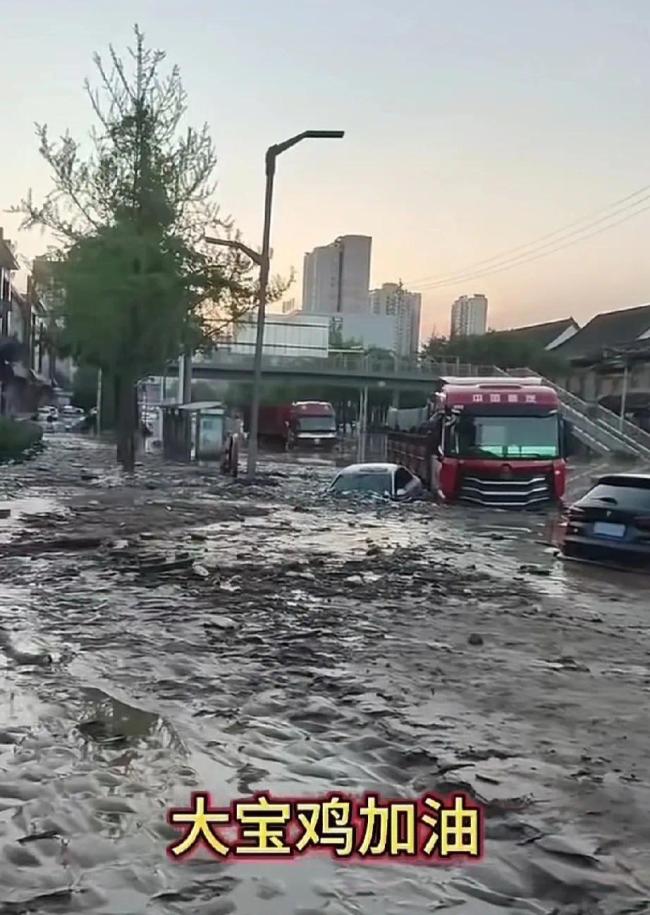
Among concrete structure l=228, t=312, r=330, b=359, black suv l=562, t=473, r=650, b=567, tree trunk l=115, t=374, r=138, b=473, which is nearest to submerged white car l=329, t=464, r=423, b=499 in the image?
tree trunk l=115, t=374, r=138, b=473

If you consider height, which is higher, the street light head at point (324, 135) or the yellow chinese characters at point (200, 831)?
the street light head at point (324, 135)

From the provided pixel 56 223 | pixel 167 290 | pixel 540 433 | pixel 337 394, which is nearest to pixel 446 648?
pixel 540 433

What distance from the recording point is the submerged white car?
25.4 metres

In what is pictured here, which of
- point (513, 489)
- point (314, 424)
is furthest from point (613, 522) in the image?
point (314, 424)

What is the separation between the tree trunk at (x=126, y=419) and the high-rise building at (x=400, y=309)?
101m

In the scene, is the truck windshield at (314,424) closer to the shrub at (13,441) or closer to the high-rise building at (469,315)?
the shrub at (13,441)

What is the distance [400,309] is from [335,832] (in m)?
140

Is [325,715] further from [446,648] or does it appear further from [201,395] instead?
[201,395]

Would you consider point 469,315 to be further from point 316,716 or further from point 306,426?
point 316,716

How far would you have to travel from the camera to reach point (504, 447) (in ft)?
80.1

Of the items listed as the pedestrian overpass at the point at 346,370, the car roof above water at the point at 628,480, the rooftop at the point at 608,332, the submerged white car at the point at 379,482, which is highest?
the rooftop at the point at 608,332

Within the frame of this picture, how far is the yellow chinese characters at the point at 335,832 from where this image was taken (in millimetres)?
4543

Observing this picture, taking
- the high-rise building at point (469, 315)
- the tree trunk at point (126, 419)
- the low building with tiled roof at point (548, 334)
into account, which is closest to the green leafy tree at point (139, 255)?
the tree trunk at point (126, 419)

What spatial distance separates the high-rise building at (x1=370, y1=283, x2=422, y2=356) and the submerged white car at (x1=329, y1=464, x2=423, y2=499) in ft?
359
